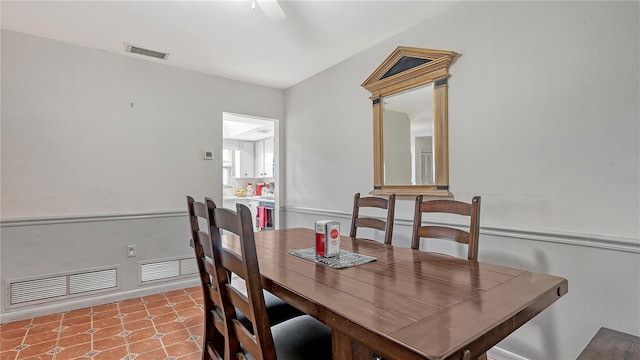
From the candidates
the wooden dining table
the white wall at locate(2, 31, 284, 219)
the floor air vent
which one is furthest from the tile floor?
the wooden dining table

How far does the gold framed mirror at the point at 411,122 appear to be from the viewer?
2.26 meters

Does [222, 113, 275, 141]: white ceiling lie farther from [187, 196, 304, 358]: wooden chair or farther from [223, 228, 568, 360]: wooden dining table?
[223, 228, 568, 360]: wooden dining table

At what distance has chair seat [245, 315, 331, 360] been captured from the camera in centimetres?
116

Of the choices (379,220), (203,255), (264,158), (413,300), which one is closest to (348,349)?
(413,300)

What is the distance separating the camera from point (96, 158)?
114 inches

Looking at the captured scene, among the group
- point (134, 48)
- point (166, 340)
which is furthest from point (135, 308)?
point (134, 48)

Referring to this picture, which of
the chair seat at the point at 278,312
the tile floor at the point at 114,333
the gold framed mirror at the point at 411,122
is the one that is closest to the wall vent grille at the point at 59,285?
the tile floor at the point at 114,333

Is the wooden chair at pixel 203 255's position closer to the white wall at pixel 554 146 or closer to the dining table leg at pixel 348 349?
the dining table leg at pixel 348 349

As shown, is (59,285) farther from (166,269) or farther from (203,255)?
(203,255)

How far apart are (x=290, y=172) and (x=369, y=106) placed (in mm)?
1548

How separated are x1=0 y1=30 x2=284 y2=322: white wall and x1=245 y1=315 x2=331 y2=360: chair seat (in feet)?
7.97

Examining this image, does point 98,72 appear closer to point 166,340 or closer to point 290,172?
point 290,172

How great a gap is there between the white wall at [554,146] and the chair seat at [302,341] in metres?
1.33

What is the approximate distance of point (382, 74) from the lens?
270 cm
